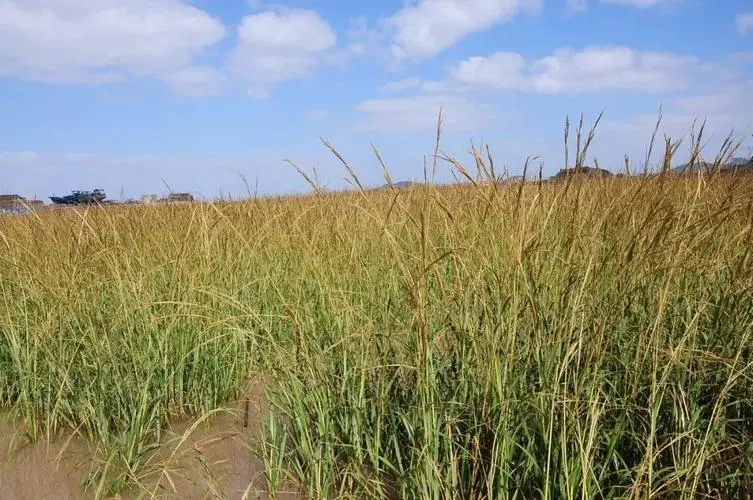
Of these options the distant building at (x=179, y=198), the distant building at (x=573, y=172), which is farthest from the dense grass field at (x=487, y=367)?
the distant building at (x=179, y=198)

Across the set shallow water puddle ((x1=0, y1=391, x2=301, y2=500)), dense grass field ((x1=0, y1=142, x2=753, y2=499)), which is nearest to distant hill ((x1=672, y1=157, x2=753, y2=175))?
dense grass field ((x1=0, y1=142, x2=753, y2=499))

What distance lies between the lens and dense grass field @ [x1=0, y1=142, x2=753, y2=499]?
1523 mm

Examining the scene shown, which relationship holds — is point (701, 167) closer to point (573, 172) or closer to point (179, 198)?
point (573, 172)

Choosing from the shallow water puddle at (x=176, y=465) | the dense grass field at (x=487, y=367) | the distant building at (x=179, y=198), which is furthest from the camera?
the distant building at (x=179, y=198)

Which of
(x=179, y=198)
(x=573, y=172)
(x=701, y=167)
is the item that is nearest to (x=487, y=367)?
(x=573, y=172)

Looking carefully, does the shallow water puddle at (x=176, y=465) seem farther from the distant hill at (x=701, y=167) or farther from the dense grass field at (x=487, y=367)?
the distant hill at (x=701, y=167)

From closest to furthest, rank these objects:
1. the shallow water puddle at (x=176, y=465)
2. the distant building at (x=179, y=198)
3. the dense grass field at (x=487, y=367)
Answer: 1. the dense grass field at (x=487, y=367)
2. the shallow water puddle at (x=176, y=465)
3. the distant building at (x=179, y=198)

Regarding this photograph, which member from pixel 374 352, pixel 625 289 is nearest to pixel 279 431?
pixel 374 352

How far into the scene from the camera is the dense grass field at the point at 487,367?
152 centimetres

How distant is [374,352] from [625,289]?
81 centimetres

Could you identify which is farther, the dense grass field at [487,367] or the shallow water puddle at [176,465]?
the shallow water puddle at [176,465]

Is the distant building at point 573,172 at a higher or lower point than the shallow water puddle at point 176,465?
higher

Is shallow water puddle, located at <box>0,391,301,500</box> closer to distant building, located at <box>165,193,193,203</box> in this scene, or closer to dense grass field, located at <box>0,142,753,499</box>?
dense grass field, located at <box>0,142,753,499</box>

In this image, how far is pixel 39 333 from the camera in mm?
2865
